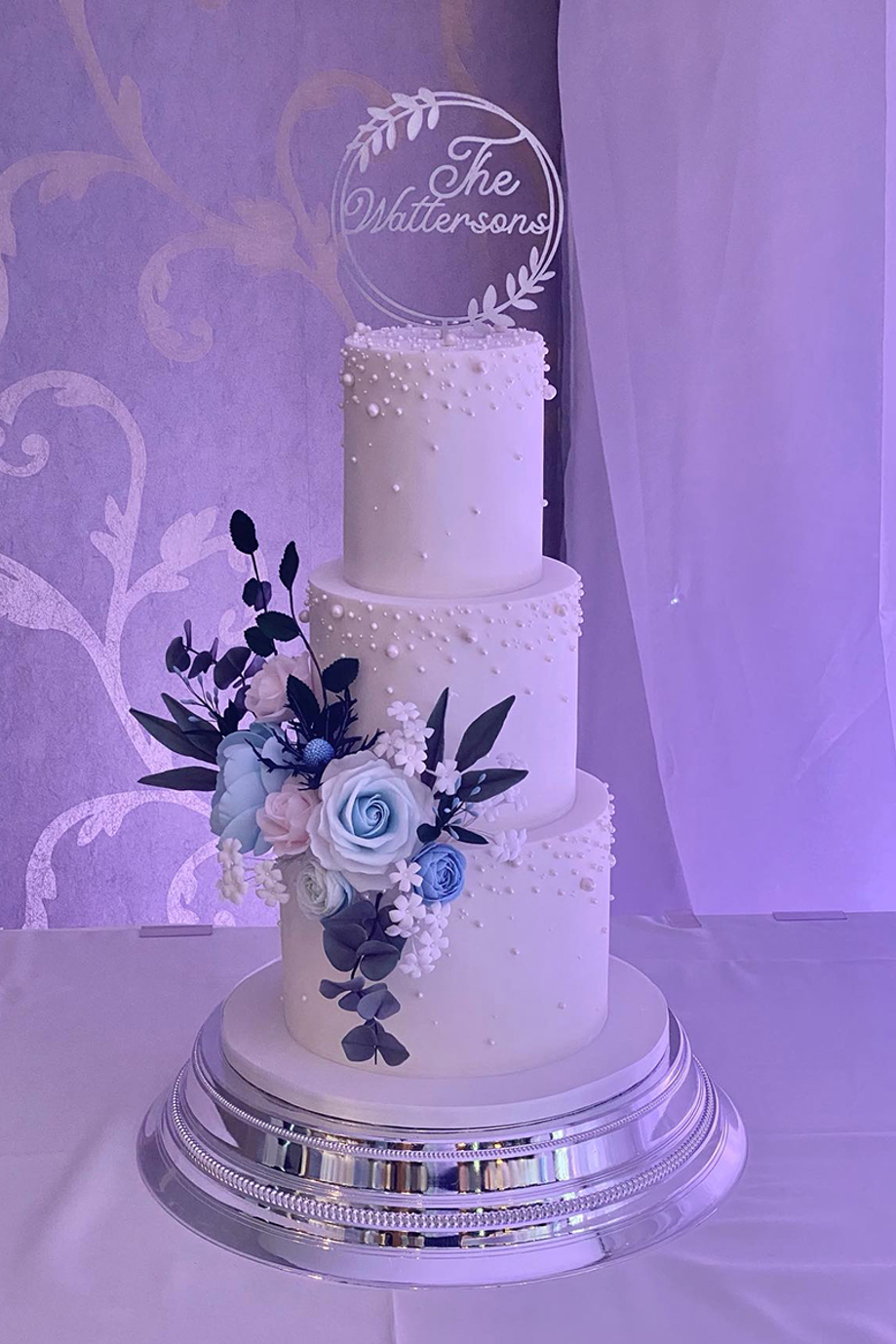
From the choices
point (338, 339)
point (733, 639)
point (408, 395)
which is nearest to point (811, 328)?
point (733, 639)

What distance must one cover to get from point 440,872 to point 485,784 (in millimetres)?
73

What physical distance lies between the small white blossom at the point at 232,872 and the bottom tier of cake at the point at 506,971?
0.31 ft

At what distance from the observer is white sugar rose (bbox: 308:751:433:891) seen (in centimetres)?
104

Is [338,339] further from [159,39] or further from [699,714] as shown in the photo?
[699,714]

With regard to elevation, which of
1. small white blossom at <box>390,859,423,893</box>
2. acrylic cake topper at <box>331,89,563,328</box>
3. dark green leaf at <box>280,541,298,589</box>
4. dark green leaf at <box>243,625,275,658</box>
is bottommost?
small white blossom at <box>390,859,423,893</box>

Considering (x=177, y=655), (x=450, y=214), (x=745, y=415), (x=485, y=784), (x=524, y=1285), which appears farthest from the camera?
(x=450, y=214)

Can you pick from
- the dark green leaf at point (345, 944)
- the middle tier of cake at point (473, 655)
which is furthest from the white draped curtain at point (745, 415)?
the dark green leaf at point (345, 944)

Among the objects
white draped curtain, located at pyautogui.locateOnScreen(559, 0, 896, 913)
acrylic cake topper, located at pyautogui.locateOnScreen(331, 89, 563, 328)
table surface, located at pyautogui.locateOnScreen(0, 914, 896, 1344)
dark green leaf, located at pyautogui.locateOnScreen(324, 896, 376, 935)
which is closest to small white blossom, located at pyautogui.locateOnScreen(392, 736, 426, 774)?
dark green leaf, located at pyautogui.locateOnScreen(324, 896, 376, 935)

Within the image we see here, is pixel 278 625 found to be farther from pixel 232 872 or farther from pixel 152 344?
pixel 152 344

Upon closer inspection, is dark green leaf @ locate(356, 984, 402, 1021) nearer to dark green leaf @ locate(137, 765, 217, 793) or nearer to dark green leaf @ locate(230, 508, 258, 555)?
dark green leaf @ locate(137, 765, 217, 793)

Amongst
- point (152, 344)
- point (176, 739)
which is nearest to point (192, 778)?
point (176, 739)

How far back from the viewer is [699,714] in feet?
6.75

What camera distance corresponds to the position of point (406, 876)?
1.04 meters

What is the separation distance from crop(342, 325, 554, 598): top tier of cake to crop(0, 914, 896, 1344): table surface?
1.61 ft
